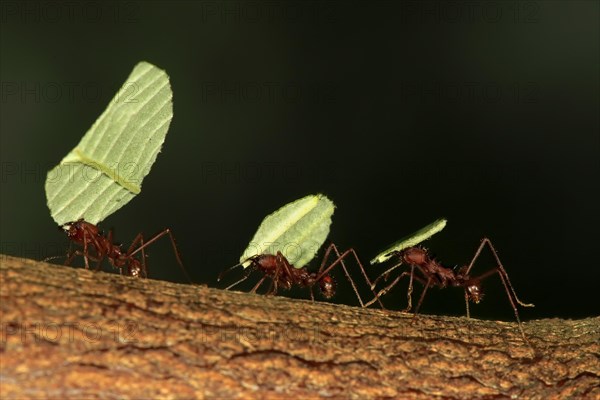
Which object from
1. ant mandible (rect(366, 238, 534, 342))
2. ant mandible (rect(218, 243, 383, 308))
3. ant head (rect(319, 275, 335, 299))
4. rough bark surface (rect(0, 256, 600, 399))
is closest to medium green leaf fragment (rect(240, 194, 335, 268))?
ant mandible (rect(218, 243, 383, 308))

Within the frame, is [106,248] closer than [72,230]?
No

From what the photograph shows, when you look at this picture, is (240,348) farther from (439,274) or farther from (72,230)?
(439,274)

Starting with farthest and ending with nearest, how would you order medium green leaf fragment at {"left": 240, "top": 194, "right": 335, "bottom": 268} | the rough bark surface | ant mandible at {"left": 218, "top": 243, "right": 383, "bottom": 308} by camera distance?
ant mandible at {"left": 218, "top": 243, "right": 383, "bottom": 308} → medium green leaf fragment at {"left": 240, "top": 194, "right": 335, "bottom": 268} → the rough bark surface

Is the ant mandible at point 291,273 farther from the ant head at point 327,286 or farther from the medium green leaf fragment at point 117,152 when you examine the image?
the medium green leaf fragment at point 117,152

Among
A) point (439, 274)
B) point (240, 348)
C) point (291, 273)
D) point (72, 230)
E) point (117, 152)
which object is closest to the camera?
point (240, 348)

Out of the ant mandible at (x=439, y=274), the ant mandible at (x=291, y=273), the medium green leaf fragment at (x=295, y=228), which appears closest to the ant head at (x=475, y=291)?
the ant mandible at (x=439, y=274)

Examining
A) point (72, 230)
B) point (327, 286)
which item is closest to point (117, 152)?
point (72, 230)

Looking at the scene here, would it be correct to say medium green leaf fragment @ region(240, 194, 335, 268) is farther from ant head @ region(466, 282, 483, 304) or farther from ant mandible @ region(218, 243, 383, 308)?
ant head @ region(466, 282, 483, 304)

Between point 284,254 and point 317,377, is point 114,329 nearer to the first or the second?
point 317,377
